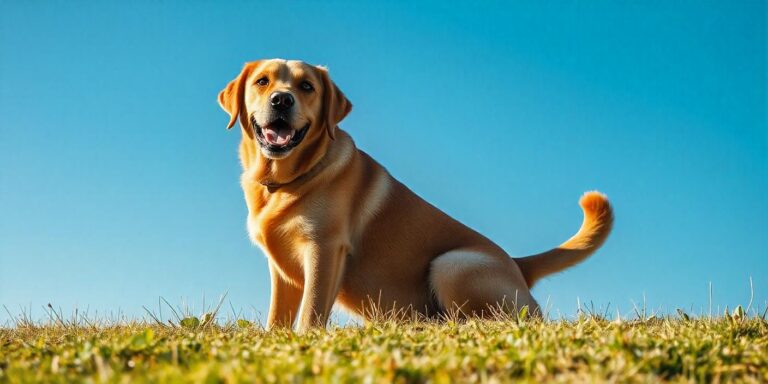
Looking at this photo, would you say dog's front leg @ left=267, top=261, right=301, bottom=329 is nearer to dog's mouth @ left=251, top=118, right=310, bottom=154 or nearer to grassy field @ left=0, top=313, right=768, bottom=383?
dog's mouth @ left=251, top=118, right=310, bottom=154

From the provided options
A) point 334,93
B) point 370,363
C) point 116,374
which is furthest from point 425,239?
point 116,374

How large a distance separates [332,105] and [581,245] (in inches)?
110

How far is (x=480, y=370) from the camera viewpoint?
2883 mm

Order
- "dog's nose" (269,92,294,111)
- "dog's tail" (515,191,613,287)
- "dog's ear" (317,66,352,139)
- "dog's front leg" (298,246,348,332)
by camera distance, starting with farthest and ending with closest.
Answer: "dog's tail" (515,191,613,287) → "dog's ear" (317,66,352,139) → "dog's nose" (269,92,294,111) → "dog's front leg" (298,246,348,332)

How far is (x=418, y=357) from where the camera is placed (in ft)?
10.5

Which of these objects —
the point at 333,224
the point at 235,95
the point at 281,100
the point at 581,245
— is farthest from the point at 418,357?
the point at 581,245

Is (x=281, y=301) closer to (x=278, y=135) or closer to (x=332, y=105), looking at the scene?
(x=278, y=135)

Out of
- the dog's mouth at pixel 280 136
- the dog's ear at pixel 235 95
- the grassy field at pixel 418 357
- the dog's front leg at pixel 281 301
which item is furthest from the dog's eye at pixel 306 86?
the grassy field at pixel 418 357

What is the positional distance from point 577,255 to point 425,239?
1563 mm

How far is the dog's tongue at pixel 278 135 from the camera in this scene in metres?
6.05

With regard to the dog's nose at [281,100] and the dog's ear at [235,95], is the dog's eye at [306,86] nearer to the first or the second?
the dog's nose at [281,100]

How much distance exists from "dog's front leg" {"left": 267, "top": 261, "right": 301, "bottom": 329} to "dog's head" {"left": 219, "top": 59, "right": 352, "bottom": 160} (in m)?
1.12

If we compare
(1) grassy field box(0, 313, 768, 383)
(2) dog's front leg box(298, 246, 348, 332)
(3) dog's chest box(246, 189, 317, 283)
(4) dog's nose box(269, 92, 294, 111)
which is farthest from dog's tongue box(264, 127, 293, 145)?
(1) grassy field box(0, 313, 768, 383)

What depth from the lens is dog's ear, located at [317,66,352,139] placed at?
20.6ft
